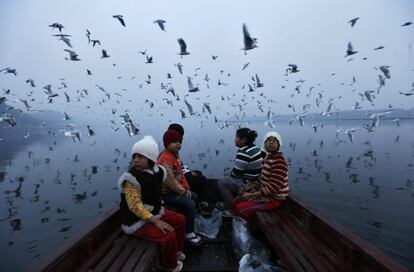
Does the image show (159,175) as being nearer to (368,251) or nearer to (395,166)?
(368,251)

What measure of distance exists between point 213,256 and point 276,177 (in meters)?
1.80

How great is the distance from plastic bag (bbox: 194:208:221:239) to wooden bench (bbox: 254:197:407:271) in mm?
1052

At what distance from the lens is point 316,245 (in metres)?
4.17

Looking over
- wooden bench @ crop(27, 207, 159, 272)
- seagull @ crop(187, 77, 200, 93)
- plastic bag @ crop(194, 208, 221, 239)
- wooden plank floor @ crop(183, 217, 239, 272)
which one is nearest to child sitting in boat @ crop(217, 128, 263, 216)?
plastic bag @ crop(194, 208, 221, 239)

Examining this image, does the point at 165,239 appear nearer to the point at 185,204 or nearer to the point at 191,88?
the point at 185,204

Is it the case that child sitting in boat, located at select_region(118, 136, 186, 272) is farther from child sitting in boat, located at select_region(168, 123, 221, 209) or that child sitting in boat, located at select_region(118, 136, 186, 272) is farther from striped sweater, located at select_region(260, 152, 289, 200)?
child sitting in boat, located at select_region(168, 123, 221, 209)

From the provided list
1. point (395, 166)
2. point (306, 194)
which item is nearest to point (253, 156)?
point (306, 194)

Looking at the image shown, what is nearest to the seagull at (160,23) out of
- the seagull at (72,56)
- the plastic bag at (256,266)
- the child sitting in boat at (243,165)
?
the seagull at (72,56)

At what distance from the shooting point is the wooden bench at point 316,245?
3.30 meters

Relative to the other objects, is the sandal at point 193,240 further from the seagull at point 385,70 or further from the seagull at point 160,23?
the seagull at point 385,70

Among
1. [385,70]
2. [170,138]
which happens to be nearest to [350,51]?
[385,70]

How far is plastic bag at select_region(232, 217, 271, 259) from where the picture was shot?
15.4 feet

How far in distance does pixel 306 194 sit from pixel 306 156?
11.8 meters

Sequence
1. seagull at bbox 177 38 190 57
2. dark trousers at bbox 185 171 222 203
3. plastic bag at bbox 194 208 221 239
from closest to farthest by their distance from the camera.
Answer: plastic bag at bbox 194 208 221 239, dark trousers at bbox 185 171 222 203, seagull at bbox 177 38 190 57
